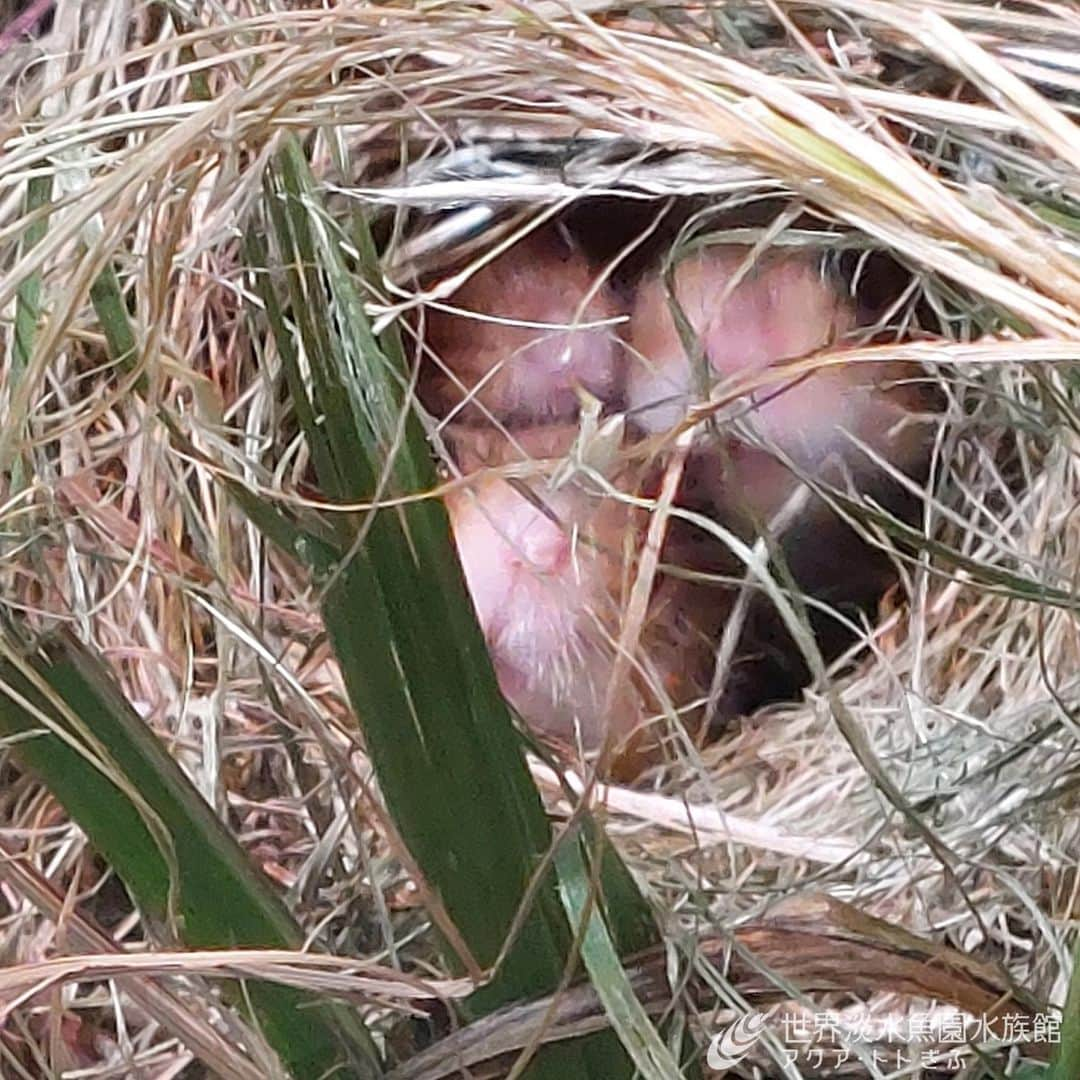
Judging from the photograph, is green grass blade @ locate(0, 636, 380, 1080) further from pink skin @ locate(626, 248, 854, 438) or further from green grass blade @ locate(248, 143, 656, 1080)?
pink skin @ locate(626, 248, 854, 438)

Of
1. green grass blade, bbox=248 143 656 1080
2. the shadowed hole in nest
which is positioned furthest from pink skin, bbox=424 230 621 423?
green grass blade, bbox=248 143 656 1080

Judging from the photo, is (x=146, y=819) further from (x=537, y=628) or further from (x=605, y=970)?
(x=537, y=628)

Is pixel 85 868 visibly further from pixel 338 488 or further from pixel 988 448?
pixel 988 448

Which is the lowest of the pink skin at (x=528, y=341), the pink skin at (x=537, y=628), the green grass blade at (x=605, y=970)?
the pink skin at (x=537, y=628)

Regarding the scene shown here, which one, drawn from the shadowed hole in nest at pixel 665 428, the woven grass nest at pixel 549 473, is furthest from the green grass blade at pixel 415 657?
the shadowed hole in nest at pixel 665 428
